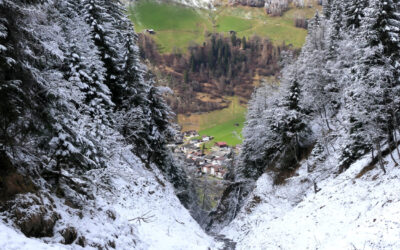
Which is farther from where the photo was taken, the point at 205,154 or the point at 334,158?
the point at 205,154

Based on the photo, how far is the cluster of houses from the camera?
363ft

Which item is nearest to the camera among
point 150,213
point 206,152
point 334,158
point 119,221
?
point 119,221

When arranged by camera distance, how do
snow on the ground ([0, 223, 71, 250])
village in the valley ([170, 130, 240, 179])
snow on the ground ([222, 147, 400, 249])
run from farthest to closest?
village in the valley ([170, 130, 240, 179]) < snow on the ground ([222, 147, 400, 249]) < snow on the ground ([0, 223, 71, 250])

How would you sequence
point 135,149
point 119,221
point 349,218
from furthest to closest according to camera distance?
point 135,149 → point 349,218 → point 119,221

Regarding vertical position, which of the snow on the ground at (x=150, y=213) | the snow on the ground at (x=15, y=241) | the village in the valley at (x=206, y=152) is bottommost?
the village in the valley at (x=206, y=152)

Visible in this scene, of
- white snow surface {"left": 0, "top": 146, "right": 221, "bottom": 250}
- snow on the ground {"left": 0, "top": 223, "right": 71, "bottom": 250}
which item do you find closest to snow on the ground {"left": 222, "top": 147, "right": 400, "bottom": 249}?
white snow surface {"left": 0, "top": 146, "right": 221, "bottom": 250}

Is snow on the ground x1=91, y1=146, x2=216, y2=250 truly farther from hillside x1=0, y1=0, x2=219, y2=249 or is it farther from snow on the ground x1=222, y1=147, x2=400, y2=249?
snow on the ground x1=222, y1=147, x2=400, y2=249

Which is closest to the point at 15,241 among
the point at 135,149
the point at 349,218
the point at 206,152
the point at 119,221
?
→ the point at 119,221

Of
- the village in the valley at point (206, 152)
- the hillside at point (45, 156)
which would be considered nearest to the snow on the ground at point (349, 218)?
the hillside at point (45, 156)

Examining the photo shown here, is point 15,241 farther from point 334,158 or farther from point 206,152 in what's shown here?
point 206,152

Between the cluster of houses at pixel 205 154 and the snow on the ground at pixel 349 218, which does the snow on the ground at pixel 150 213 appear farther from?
the cluster of houses at pixel 205 154

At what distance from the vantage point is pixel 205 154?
13300 centimetres

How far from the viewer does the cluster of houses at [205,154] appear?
363ft

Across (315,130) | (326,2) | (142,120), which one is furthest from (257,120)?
(326,2)
